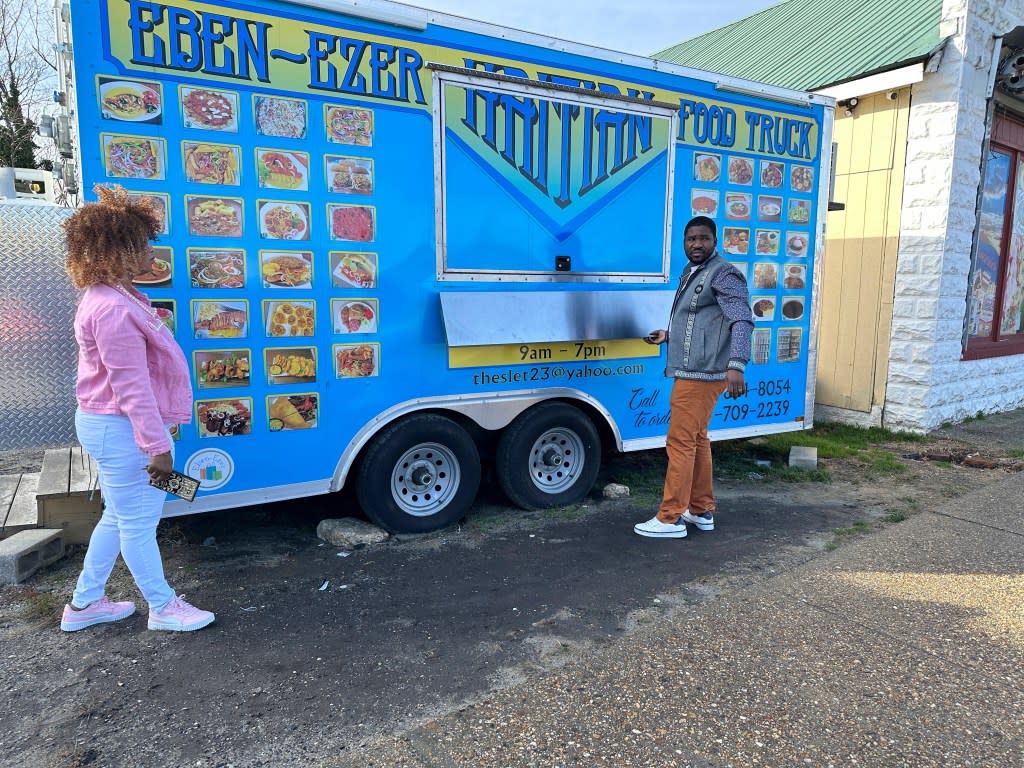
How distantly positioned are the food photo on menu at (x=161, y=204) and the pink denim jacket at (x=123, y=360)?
2.27 feet

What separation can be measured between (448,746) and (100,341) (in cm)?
205

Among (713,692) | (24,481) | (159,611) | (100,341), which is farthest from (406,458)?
(24,481)

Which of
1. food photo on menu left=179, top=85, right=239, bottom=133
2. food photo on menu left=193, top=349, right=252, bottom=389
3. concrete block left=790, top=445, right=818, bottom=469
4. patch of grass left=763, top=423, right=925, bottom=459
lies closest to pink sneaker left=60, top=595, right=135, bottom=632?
food photo on menu left=193, top=349, right=252, bottom=389

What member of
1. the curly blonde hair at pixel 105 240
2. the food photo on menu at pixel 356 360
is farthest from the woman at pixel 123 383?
the food photo on menu at pixel 356 360

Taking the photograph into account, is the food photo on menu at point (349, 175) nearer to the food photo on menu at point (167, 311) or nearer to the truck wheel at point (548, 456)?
the food photo on menu at point (167, 311)

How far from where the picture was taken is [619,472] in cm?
618

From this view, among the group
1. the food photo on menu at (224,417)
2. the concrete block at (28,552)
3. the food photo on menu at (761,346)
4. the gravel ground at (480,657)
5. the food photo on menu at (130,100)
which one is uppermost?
the food photo on menu at (130,100)

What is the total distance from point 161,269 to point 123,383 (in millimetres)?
901

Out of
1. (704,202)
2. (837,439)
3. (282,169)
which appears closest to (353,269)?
(282,169)

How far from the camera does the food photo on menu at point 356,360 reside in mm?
4152

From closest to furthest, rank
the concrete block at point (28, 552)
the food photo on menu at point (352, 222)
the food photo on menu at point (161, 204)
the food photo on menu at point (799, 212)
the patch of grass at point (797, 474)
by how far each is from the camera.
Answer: the food photo on menu at point (161, 204) < the concrete block at point (28, 552) < the food photo on menu at point (352, 222) < the food photo on menu at point (799, 212) < the patch of grass at point (797, 474)

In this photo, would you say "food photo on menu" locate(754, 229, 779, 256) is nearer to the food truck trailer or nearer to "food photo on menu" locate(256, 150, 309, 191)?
the food truck trailer

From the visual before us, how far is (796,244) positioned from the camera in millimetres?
5926

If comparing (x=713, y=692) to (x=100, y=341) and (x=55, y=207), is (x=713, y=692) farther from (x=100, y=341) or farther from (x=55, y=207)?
(x=55, y=207)
